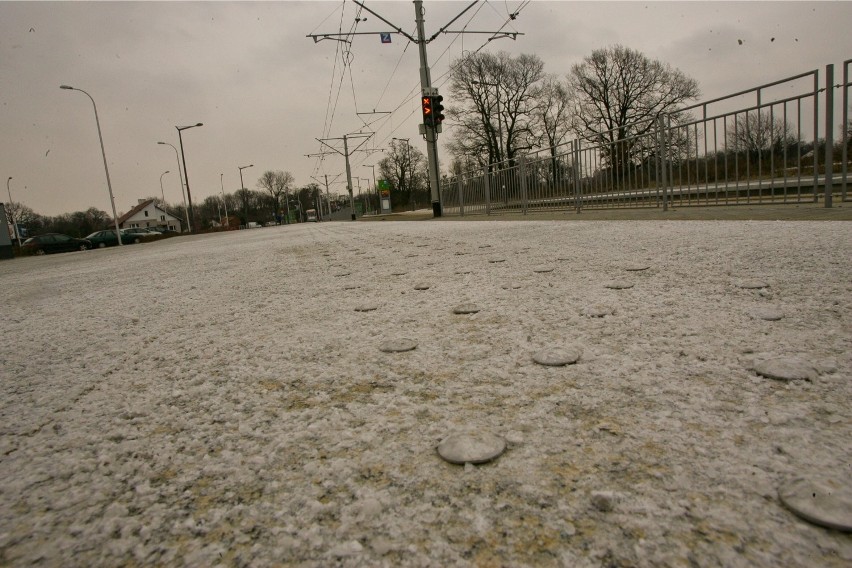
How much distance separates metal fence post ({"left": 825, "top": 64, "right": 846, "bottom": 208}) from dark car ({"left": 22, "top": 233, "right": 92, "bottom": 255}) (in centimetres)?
3676

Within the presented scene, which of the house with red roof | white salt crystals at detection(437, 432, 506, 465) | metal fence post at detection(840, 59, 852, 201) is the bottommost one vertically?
white salt crystals at detection(437, 432, 506, 465)

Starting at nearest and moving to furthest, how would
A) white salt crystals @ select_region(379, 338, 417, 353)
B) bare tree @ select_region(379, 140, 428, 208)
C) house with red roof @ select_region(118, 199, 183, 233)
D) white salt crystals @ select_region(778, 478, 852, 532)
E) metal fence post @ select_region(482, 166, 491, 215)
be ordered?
1. white salt crystals @ select_region(778, 478, 852, 532)
2. white salt crystals @ select_region(379, 338, 417, 353)
3. metal fence post @ select_region(482, 166, 491, 215)
4. bare tree @ select_region(379, 140, 428, 208)
5. house with red roof @ select_region(118, 199, 183, 233)

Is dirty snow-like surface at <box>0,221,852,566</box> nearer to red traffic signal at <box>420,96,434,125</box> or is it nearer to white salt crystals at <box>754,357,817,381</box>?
white salt crystals at <box>754,357,817,381</box>

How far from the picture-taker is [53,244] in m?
29.6

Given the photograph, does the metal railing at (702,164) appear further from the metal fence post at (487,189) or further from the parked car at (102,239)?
the parked car at (102,239)

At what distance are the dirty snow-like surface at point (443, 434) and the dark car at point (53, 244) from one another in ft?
115

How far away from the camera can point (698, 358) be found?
123 centimetres

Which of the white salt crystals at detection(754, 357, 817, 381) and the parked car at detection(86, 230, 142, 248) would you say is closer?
the white salt crystals at detection(754, 357, 817, 381)

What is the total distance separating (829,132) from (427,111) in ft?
38.7

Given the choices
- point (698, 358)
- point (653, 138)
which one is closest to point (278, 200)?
point (653, 138)

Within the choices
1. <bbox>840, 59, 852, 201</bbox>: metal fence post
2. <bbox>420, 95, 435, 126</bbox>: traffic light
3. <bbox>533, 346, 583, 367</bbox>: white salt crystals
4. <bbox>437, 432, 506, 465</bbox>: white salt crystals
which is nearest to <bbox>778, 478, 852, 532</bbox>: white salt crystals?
<bbox>437, 432, 506, 465</bbox>: white salt crystals

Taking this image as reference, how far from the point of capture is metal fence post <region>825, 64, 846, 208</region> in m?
5.09

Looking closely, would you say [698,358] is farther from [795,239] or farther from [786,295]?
[795,239]

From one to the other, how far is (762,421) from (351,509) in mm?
768
